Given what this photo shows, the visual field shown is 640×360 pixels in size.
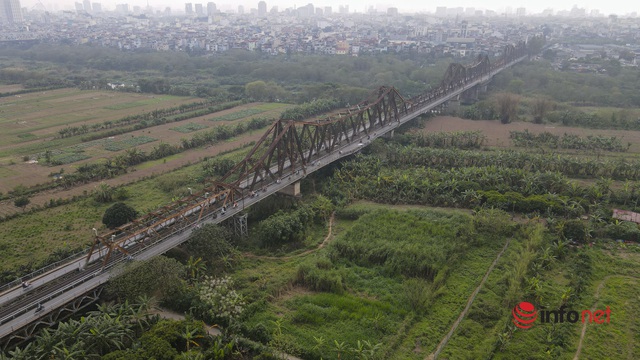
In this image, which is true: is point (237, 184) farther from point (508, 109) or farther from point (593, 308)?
point (508, 109)

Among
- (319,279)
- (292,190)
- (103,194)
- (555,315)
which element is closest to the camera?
(555,315)

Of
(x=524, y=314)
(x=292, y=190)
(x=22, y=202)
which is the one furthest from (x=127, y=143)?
(x=524, y=314)

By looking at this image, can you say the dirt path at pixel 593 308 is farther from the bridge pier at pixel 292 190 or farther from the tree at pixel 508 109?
the tree at pixel 508 109

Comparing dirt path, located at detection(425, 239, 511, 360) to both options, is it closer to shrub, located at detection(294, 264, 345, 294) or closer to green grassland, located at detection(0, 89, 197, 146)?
shrub, located at detection(294, 264, 345, 294)

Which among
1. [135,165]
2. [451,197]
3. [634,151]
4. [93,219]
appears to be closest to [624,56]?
[634,151]

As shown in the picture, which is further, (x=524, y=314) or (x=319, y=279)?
(x=319, y=279)

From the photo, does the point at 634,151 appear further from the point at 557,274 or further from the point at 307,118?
the point at 307,118
